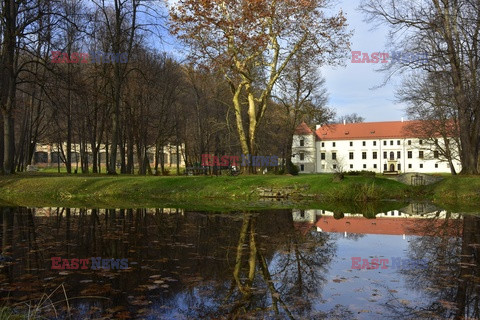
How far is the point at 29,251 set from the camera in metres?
7.09

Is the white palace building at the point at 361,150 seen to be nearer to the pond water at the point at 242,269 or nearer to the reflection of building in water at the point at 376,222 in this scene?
the reflection of building in water at the point at 376,222

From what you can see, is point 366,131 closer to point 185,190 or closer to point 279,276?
point 185,190

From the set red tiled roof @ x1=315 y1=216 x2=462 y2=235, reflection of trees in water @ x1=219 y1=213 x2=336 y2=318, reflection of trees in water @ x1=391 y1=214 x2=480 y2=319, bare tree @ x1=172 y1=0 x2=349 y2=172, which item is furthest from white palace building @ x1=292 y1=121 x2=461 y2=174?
reflection of trees in water @ x1=219 y1=213 x2=336 y2=318

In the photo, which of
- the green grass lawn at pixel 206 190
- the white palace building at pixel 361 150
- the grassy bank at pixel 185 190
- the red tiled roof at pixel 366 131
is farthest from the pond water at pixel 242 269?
the red tiled roof at pixel 366 131

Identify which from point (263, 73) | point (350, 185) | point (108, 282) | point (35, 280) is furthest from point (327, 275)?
point (263, 73)

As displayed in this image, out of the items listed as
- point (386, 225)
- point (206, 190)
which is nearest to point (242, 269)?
point (386, 225)

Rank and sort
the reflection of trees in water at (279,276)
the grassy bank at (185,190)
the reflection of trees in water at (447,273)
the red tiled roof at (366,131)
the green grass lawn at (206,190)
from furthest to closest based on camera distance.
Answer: the red tiled roof at (366,131) < the grassy bank at (185,190) < the green grass lawn at (206,190) < the reflection of trees in water at (279,276) < the reflection of trees in water at (447,273)

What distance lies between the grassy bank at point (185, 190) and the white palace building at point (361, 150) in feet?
200

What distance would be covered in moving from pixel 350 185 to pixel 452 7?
11.9 metres

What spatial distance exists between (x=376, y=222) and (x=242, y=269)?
646cm

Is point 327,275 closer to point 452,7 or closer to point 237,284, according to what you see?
point 237,284

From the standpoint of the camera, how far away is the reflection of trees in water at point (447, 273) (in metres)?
4.21

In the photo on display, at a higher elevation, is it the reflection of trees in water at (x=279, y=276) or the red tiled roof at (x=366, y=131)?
the red tiled roof at (x=366, y=131)

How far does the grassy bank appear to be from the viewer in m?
17.4
